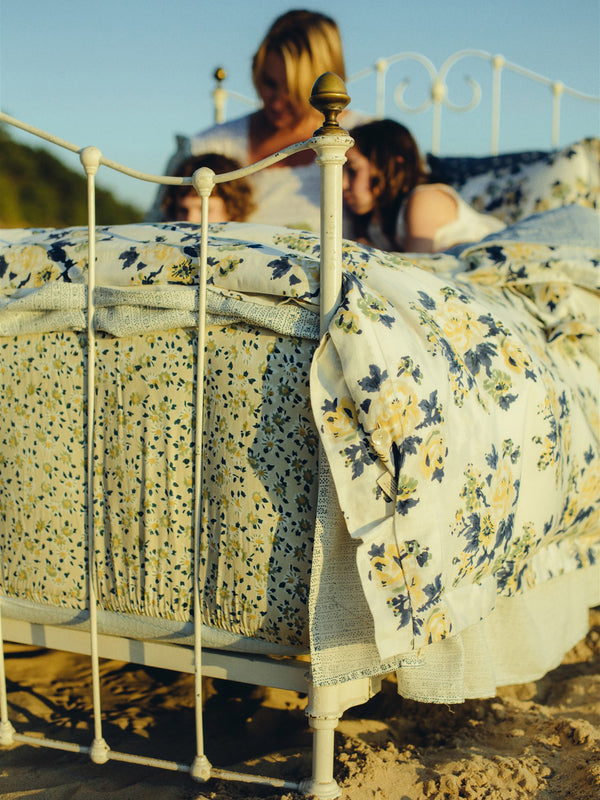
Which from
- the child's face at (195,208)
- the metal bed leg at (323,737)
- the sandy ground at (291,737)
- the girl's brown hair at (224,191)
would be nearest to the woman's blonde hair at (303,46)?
the girl's brown hair at (224,191)

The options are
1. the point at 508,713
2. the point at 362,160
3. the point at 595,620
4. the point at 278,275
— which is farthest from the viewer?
the point at 362,160

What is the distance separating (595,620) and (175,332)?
1.34m

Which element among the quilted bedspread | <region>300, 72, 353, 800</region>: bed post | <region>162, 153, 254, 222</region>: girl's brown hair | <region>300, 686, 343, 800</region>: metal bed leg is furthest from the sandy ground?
<region>162, 153, 254, 222</region>: girl's brown hair

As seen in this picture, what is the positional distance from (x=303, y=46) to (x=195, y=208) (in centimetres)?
83

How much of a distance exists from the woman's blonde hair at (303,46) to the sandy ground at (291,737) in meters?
2.22

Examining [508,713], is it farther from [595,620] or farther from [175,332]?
[175,332]

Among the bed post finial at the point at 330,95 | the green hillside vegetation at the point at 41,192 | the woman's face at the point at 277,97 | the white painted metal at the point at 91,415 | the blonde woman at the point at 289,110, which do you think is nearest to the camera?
the bed post finial at the point at 330,95

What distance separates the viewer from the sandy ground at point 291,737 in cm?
108

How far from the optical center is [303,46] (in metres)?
2.83

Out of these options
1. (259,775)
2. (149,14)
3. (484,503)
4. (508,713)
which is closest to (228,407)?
(484,503)

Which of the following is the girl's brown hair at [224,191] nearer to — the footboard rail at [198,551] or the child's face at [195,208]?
the child's face at [195,208]

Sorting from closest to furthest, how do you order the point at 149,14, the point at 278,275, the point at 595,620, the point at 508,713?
the point at 278,275 < the point at 508,713 < the point at 595,620 < the point at 149,14

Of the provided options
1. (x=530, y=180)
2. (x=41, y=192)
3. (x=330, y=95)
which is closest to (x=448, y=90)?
(x=530, y=180)

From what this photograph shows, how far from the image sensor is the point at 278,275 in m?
1.00
